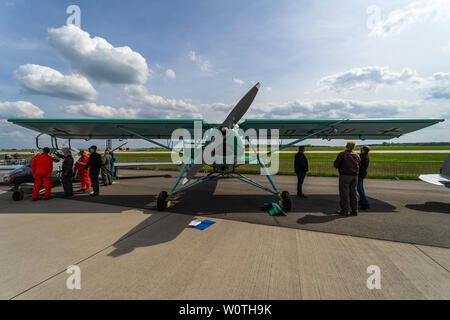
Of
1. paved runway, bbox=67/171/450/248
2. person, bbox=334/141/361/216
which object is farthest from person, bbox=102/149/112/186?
person, bbox=334/141/361/216

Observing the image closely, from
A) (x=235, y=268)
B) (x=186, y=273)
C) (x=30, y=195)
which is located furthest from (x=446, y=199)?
(x=30, y=195)

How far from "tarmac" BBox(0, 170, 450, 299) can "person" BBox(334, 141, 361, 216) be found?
32 centimetres

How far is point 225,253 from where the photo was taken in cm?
266

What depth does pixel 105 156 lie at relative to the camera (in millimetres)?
8609

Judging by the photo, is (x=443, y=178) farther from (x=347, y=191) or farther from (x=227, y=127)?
(x=227, y=127)

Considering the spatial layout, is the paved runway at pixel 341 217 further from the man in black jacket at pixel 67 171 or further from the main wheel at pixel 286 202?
the man in black jacket at pixel 67 171

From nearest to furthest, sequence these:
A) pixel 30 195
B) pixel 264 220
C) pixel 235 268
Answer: pixel 235 268 < pixel 264 220 < pixel 30 195

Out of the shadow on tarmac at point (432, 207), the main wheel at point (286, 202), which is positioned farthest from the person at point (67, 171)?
the shadow on tarmac at point (432, 207)

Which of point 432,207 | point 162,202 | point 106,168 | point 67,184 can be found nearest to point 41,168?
point 67,184

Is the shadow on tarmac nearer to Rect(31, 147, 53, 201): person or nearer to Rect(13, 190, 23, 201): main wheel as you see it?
Rect(31, 147, 53, 201): person

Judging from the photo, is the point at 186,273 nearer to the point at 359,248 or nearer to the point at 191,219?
the point at 191,219

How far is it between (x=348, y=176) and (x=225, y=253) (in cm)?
361

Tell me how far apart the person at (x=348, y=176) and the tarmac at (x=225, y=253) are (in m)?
0.32
